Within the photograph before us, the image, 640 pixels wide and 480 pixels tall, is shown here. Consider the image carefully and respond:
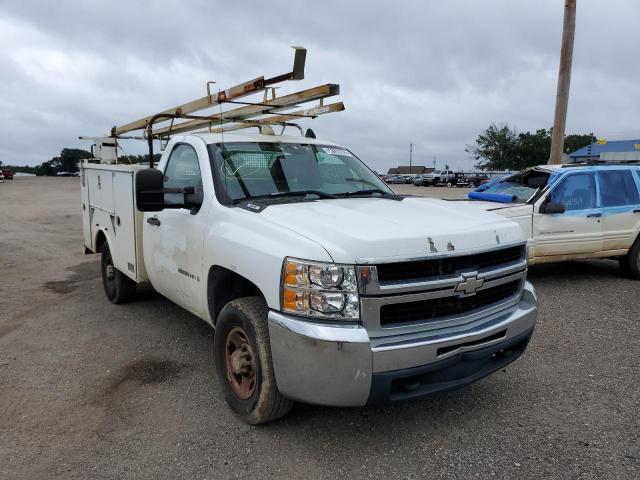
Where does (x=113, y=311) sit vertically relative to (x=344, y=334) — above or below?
below

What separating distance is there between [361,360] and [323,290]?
0.41 metres

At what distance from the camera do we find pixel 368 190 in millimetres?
4293

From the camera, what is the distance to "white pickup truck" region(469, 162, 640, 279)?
7031mm

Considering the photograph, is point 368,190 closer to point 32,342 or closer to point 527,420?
point 527,420

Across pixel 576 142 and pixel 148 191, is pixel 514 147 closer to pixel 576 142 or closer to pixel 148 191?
pixel 576 142

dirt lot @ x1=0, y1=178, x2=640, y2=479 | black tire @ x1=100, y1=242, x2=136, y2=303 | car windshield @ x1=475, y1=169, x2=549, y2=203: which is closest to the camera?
dirt lot @ x1=0, y1=178, x2=640, y2=479

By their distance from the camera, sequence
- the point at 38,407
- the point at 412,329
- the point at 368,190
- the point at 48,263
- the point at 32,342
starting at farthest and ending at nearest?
the point at 48,263 < the point at 32,342 < the point at 368,190 < the point at 38,407 < the point at 412,329

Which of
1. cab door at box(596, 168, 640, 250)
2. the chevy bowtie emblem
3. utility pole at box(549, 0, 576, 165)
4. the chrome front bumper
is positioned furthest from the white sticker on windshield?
utility pole at box(549, 0, 576, 165)

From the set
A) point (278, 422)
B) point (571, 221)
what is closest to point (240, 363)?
point (278, 422)

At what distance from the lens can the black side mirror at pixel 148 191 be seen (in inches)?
135

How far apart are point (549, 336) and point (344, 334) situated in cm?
322

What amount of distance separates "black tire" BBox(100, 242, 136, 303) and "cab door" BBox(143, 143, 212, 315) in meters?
1.29

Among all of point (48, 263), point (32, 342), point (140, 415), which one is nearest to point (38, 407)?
point (140, 415)

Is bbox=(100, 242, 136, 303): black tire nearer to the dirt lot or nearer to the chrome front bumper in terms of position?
the dirt lot
